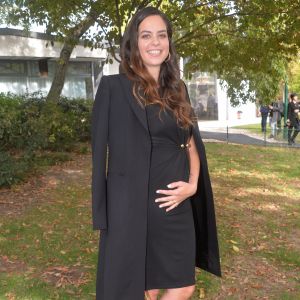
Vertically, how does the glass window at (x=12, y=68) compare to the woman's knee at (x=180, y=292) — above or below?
above

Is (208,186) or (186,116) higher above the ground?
(186,116)

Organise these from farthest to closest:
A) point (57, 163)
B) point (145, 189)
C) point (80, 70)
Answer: point (80, 70) < point (57, 163) < point (145, 189)

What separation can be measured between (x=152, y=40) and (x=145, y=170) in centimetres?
73

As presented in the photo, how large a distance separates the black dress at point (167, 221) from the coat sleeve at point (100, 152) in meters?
0.25

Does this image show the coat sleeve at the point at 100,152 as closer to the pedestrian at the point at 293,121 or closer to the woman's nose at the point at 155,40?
the woman's nose at the point at 155,40

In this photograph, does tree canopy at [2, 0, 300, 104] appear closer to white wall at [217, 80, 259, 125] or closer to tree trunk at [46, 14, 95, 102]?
tree trunk at [46, 14, 95, 102]

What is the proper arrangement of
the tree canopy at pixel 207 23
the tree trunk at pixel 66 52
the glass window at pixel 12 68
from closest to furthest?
the tree canopy at pixel 207 23, the tree trunk at pixel 66 52, the glass window at pixel 12 68

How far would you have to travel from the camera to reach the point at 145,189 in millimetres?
2639

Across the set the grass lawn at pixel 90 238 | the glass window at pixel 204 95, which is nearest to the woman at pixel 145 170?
the grass lawn at pixel 90 238

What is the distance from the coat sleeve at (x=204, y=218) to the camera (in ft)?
9.53

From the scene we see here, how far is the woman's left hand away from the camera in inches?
106

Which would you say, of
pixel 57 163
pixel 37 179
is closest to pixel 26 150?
pixel 37 179

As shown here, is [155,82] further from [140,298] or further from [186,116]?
[140,298]

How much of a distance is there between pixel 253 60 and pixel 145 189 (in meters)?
9.00
